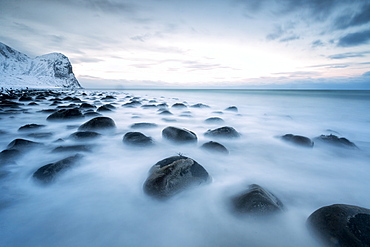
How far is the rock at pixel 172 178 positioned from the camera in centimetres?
201

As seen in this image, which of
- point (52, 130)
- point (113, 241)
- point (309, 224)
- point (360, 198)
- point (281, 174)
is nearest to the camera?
point (113, 241)

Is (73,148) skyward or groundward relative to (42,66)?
groundward

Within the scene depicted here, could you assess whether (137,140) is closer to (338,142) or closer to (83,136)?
(83,136)

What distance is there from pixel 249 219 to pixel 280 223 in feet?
0.96

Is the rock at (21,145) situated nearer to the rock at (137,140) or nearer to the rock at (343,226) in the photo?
the rock at (137,140)

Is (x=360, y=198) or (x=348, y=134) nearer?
(x=360, y=198)

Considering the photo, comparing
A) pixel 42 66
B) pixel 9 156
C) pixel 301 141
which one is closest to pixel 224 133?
pixel 301 141

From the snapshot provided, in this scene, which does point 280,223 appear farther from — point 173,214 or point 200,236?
point 173,214

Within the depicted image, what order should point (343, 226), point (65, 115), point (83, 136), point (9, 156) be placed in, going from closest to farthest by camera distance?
point (343, 226) < point (9, 156) < point (83, 136) < point (65, 115)

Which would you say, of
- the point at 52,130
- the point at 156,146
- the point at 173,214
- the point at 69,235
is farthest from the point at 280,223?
the point at 52,130

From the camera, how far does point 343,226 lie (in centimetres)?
141

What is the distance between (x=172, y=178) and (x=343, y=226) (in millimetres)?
1539

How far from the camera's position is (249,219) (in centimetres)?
170

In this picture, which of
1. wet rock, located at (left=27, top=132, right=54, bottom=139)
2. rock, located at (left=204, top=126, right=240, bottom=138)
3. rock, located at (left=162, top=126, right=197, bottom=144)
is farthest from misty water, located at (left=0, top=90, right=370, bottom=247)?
rock, located at (left=204, top=126, right=240, bottom=138)
